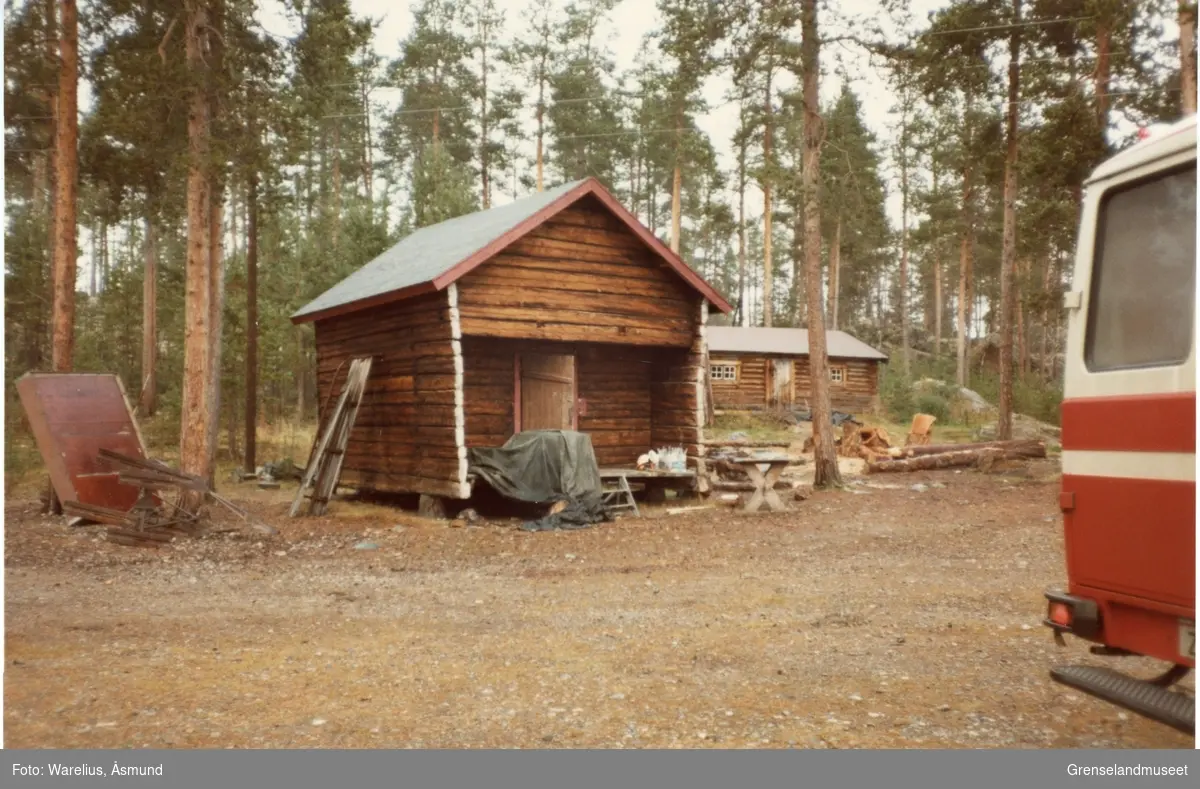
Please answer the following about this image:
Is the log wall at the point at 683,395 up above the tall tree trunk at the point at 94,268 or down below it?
below

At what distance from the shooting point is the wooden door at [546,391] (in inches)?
620

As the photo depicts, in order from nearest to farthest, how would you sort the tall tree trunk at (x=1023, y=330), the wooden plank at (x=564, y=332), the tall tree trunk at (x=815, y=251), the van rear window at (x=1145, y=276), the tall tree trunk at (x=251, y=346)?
the van rear window at (x=1145, y=276) < the wooden plank at (x=564, y=332) < the tall tree trunk at (x=815, y=251) < the tall tree trunk at (x=251, y=346) < the tall tree trunk at (x=1023, y=330)

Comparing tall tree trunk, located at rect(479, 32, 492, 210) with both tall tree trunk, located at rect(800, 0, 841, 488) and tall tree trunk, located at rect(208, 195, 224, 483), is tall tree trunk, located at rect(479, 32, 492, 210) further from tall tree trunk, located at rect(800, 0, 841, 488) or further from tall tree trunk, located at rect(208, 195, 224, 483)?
tall tree trunk, located at rect(800, 0, 841, 488)

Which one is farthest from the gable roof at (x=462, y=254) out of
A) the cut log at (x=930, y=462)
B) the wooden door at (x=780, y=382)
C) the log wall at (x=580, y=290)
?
the wooden door at (x=780, y=382)

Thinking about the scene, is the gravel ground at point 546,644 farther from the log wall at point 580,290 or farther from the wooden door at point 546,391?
the wooden door at point 546,391

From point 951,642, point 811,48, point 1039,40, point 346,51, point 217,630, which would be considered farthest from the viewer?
point 811,48

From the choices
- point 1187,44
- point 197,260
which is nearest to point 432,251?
point 197,260

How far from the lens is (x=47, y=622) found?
6.70 metres

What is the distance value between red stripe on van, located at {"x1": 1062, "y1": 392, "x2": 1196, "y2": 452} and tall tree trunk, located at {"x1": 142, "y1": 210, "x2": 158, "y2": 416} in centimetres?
1855

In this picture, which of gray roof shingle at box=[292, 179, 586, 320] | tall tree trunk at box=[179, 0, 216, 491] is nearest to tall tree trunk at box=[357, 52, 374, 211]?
gray roof shingle at box=[292, 179, 586, 320]

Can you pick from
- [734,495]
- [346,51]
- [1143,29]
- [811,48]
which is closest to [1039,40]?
[811,48]

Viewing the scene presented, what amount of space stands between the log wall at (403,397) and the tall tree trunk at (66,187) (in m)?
4.08

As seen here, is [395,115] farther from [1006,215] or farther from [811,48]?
[1006,215]

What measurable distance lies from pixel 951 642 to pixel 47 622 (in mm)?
6633
